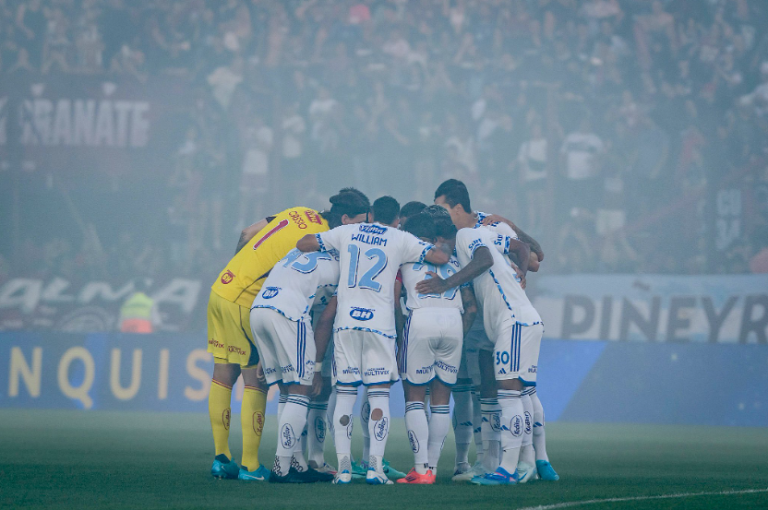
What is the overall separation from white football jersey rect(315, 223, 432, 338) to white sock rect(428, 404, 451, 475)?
653 mm

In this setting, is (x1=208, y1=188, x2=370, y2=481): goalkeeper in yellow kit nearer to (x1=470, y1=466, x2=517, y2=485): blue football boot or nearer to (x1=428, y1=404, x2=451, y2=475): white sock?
(x1=428, y1=404, x2=451, y2=475): white sock

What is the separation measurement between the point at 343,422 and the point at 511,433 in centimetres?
116

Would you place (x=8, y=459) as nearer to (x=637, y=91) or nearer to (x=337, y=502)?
(x=337, y=502)

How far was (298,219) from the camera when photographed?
267 inches

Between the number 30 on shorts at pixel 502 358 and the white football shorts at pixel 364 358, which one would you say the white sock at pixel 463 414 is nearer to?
the number 30 on shorts at pixel 502 358

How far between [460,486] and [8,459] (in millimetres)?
3763

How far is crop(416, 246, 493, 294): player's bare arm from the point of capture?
619 cm

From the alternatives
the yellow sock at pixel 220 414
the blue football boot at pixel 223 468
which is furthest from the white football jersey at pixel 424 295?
the blue football boot at pixel 223 468

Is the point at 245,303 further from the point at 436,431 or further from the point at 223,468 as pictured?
the point at 436,431

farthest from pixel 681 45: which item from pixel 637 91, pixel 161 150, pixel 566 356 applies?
pixel 161 150

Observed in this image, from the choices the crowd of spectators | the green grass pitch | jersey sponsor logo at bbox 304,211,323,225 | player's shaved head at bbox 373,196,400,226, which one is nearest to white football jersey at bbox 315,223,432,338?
player's shaved head at bbox 373,196,400,226

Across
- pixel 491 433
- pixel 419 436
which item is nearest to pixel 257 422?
pixel 419 436

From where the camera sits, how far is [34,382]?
13.8 m

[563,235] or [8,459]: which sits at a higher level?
[563,235]
